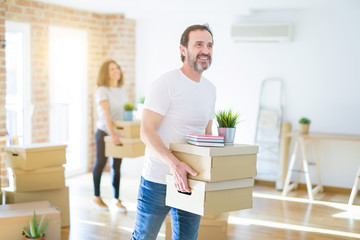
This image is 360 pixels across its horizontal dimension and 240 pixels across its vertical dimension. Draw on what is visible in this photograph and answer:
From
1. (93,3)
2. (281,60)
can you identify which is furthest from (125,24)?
(281,60)

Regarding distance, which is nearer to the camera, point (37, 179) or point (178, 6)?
point (37, 179)

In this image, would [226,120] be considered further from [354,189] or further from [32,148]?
[354,189]

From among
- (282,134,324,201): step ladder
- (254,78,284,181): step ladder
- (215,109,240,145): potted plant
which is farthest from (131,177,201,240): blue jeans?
(254,78,284,181): step ladder

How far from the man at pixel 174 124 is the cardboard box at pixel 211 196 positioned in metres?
0.05

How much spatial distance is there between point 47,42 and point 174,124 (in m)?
3.99

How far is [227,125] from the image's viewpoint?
225 cm

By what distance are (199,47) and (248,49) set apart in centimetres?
404

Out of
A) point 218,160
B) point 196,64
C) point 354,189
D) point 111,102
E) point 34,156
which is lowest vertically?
point 354,189

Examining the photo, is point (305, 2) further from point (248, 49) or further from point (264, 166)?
point (264, 166)

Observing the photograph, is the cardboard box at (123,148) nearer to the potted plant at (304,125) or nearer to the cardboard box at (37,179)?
the cardboard box at (37,179)

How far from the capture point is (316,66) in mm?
5789

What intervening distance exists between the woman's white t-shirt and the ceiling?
4.77ft

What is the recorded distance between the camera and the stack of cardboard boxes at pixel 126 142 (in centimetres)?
441

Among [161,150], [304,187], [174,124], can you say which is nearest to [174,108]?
Result: [174,124]
